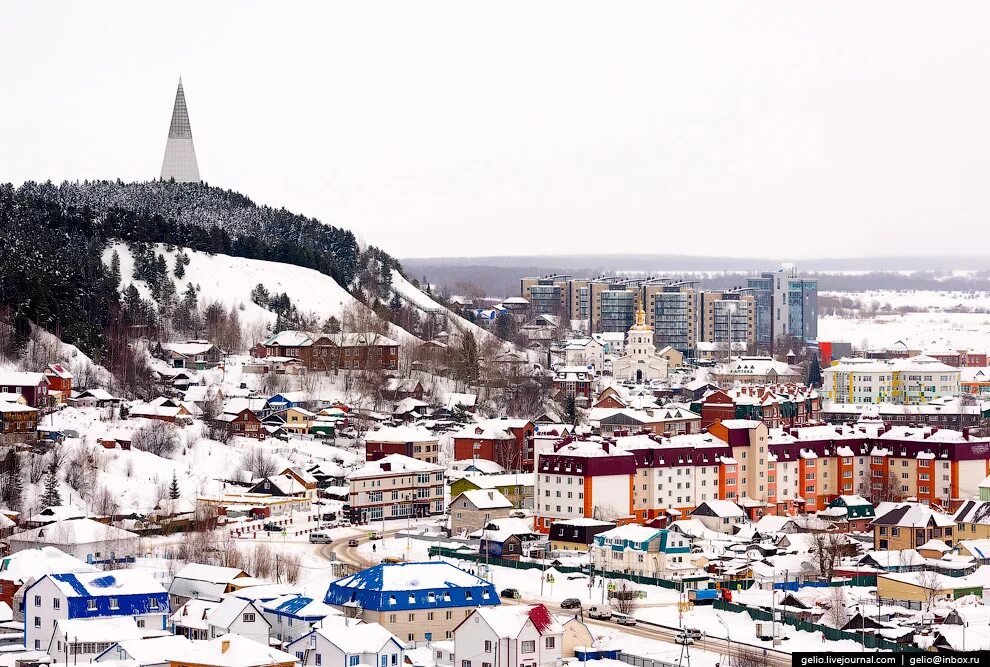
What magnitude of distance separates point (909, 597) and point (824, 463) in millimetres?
12848

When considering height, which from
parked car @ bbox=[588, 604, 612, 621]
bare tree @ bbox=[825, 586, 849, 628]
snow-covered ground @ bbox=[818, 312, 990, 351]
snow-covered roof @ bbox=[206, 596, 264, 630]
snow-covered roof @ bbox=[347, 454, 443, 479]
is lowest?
parked car @ bbox=[588, 604, 612, 621]

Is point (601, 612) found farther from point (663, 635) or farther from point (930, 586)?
point (930, 586)

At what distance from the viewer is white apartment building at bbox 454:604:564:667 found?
2336 cm

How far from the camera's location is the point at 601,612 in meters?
28.4

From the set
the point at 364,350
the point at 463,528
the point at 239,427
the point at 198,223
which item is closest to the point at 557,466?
the point at 463,528

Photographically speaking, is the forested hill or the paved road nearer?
the paved road

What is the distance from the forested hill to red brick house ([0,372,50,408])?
5.08 meters

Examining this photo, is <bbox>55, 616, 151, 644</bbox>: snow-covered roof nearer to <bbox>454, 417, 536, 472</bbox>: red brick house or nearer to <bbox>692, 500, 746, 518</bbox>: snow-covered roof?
<bbox>692, 500, 746, 518</bbox>: snow-covered roof

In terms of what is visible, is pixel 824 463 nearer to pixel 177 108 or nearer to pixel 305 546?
pixel 305 546

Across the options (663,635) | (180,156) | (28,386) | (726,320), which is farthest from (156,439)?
(726,320)

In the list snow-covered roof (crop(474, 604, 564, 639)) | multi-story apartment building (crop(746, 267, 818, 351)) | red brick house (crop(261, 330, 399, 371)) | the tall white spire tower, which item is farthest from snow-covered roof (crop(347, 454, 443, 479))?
multi-story apartment building (crop(746, 267, 818, 351))

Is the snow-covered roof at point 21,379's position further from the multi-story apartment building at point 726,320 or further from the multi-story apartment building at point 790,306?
the multi-story apartment building at point 790,306

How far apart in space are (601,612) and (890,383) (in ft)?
112

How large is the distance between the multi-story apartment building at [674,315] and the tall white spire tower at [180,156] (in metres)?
20.3
